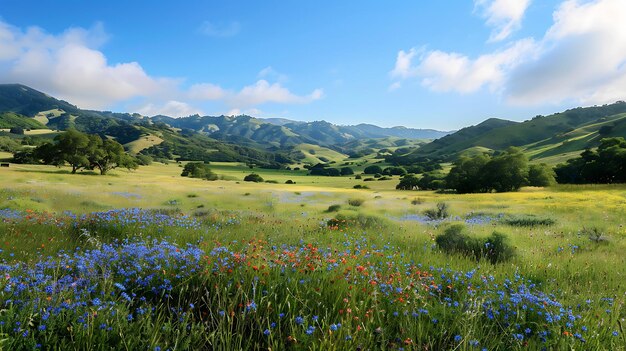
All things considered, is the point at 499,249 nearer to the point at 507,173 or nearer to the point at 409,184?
the point at 507,173

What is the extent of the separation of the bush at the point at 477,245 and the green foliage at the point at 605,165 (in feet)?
216

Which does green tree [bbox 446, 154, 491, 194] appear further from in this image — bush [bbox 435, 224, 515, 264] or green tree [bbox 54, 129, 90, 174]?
green tree [bbox 54, 129, 90, 174]

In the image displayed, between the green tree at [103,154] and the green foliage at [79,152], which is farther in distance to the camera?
the green tree at [103,154]

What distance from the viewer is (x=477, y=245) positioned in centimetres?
992

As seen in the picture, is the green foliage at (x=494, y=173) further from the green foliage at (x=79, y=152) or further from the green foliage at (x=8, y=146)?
the green foliage at (x=8, y=146)

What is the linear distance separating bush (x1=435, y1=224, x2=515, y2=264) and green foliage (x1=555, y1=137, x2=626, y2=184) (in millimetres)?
65810

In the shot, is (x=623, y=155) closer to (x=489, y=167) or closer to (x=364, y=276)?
(x=489, y=167)

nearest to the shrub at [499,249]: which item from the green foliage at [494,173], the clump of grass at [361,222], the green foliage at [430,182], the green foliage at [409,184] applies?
the clump of grass at [361,222]

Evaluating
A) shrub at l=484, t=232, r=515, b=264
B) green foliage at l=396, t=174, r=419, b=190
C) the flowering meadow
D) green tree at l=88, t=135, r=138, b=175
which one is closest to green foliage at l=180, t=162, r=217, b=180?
green tree at l=88, t=135, r=138, b=175

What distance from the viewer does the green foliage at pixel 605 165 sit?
190 ft

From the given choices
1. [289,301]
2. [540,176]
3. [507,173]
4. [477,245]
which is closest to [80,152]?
[477,245]

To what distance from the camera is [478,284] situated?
5594 mm

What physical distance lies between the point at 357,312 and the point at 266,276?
1.45 m

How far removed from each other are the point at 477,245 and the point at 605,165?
70378 millimetres
